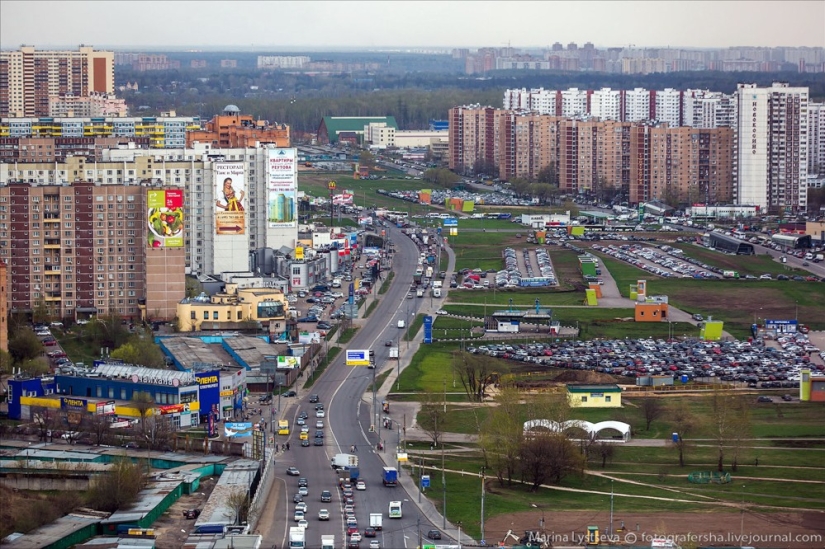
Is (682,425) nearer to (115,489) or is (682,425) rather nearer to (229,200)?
(115,489)

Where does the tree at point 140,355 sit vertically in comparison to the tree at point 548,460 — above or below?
above

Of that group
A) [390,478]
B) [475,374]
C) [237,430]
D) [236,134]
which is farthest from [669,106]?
[390,478]

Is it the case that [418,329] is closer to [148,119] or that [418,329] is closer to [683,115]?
[148,119]

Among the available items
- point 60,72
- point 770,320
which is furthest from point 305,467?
point 60,72

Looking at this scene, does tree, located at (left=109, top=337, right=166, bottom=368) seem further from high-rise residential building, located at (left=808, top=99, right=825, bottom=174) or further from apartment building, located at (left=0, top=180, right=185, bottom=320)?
high-rise residential building, located at (left=808, top=99, right=825, bottom=174)

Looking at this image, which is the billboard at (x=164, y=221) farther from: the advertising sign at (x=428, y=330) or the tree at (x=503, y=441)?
the tree at (x=503, y=441)

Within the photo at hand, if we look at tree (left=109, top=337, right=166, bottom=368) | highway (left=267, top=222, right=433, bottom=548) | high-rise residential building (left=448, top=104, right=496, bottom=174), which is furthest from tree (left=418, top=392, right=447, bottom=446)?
high-rise residential building (left=448, top=104, right=496, bottom=174)

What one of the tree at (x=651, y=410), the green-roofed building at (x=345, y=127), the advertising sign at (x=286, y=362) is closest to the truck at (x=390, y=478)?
the tree at (x=651, y=410)
